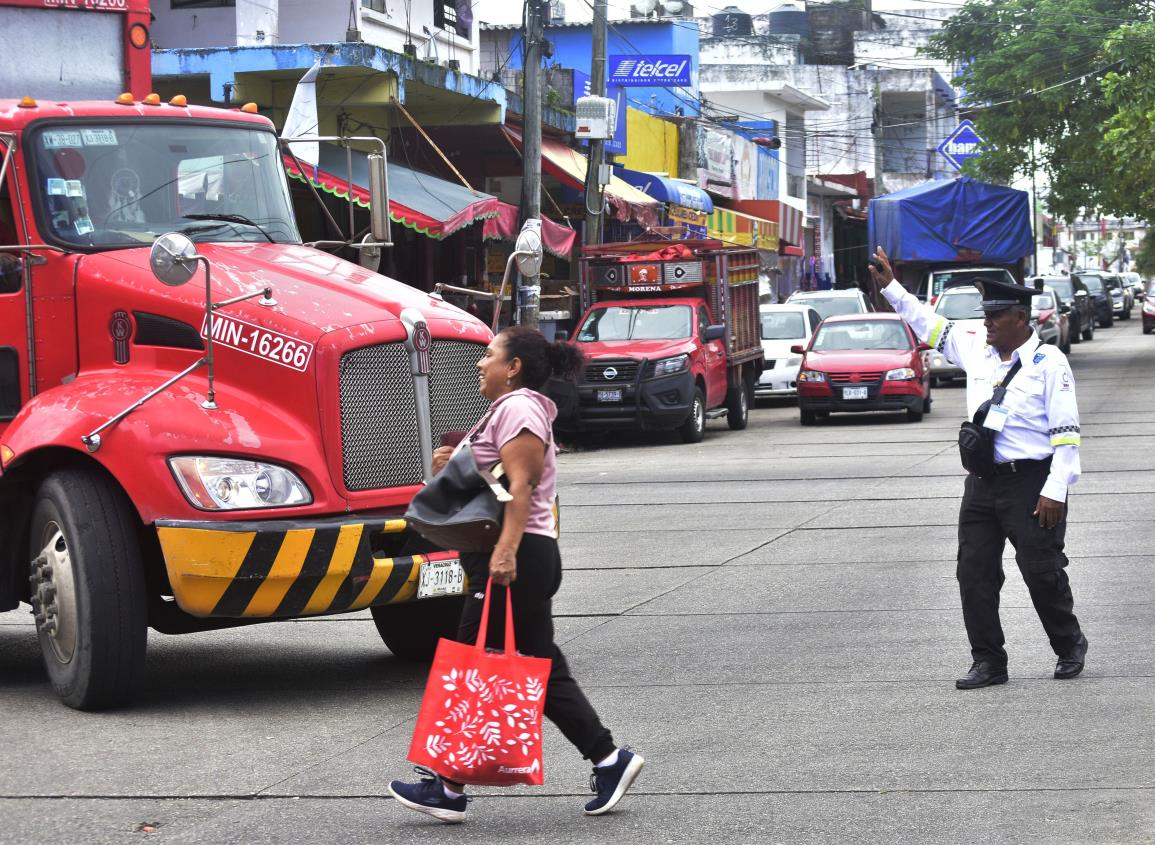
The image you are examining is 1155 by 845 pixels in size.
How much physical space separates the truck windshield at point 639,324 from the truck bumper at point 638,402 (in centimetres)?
113

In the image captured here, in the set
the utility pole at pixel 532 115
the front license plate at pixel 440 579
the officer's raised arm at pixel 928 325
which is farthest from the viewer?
the utility pole at pixel 532 115

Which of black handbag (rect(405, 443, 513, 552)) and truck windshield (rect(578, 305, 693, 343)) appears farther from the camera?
truck windshield (rect(578, 305, 693, 343))

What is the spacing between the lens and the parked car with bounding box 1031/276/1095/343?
48.0 meters

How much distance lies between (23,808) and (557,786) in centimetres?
190

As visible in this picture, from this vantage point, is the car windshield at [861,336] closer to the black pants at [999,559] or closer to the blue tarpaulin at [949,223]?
the blue tarpaulin at [949,223]

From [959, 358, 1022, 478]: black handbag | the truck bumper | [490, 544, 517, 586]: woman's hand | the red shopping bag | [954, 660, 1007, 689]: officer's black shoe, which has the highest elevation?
[959, 358, 1022, 478]: black handbag

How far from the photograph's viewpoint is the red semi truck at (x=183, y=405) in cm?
742

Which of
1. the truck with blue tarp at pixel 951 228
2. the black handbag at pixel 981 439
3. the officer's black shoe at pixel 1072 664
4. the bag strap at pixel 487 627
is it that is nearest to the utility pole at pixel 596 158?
the truck with blue tarp at pixel 951 228

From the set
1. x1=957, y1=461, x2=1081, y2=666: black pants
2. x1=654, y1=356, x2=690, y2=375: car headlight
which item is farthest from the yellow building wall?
x1=957, y1=461, x2=1081, y2=666: black pants

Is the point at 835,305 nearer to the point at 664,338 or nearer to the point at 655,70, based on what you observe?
the point at 655,70

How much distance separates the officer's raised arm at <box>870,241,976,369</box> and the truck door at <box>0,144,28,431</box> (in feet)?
13.5

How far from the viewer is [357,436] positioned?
786cm

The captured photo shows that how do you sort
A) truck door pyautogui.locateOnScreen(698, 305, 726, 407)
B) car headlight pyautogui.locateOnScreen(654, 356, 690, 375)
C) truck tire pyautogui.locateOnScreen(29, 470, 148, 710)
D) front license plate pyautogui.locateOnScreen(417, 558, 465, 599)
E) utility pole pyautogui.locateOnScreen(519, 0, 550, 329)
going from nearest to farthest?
truck tire pyautogui.locateOnScreen(29, 470, 148, 710) < front license plate pyautogui.locateOnScreen(417, 558, 465, 599) < car headlight pyautogui.locateOnScreen(654, 356, 690, 375) < utility pole pyautogui.locateOnScreen(519, 0, 550, 329) < truck door pyautogui.locateOnScreen(698, 305, 726, 407)

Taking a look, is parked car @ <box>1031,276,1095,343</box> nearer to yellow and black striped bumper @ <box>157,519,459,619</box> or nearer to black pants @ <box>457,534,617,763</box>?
yellow and black striped bumper @ <box>157,519,459,619</box>
